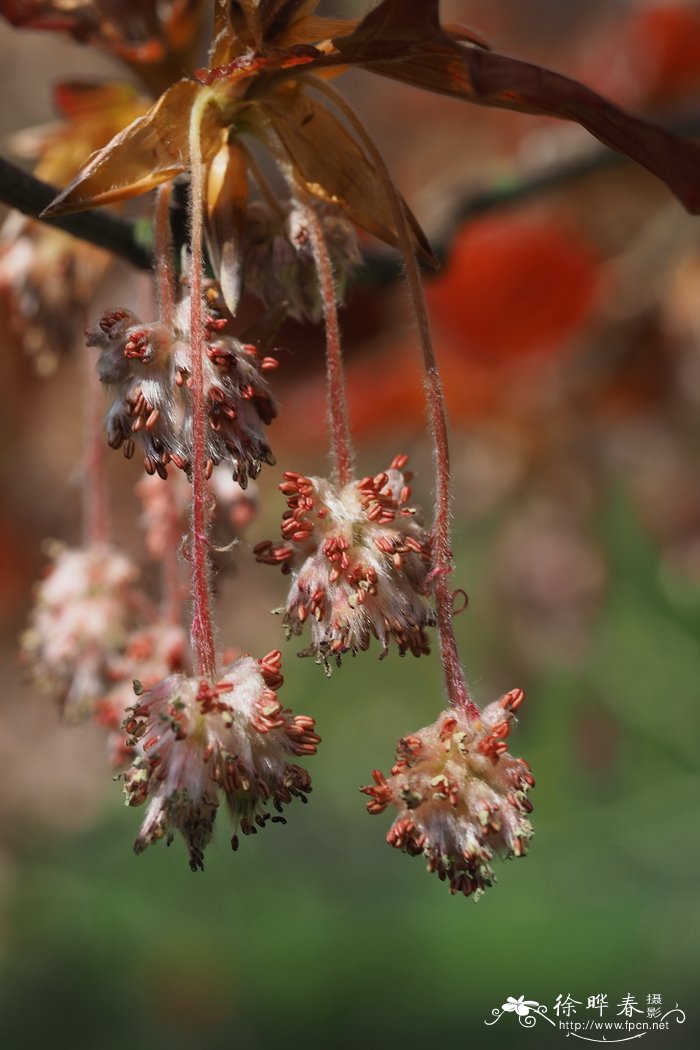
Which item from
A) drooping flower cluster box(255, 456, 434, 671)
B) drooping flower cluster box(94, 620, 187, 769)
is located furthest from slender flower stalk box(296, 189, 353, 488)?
drooping flower cluster box(94, 620, 187, 769)

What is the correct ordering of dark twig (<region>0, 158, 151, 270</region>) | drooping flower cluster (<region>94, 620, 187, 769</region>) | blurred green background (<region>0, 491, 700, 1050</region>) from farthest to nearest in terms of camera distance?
blurred green background (<region>0, 491, 700, 1050</region>) → drooping flower cluster (<region>94, 620, 187, 769</region>) → dark twig (<region>0, 158, 151, 270</region>)

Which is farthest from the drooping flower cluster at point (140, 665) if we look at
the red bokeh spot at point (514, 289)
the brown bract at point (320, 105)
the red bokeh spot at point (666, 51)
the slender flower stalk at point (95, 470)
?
the red bokeh spot at point (666, 51)

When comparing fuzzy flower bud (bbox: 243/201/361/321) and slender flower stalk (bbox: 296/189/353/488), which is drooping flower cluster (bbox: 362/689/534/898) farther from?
fuzzy flower bud (bbox: 243/201/361/321)

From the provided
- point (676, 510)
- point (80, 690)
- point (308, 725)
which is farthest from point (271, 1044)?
point (308, 725)

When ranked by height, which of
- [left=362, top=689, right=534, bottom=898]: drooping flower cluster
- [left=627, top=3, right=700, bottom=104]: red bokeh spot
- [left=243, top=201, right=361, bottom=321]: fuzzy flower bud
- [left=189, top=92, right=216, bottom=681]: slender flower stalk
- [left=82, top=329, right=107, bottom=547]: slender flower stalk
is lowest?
[left=362, top=689, right=534, bottom=898]: drooping flower cluster

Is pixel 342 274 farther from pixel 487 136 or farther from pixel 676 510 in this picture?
pixel 487 136

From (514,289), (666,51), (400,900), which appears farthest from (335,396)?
(400,900)
